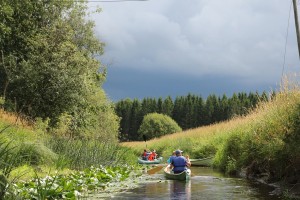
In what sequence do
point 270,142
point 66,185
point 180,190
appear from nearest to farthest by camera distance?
point 66,185 → point 270,142 → point 180,190

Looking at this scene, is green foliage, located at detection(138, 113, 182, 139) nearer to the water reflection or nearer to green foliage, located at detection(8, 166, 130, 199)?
the water reflection

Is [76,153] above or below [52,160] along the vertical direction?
above

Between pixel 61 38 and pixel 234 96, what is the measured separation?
284 feet

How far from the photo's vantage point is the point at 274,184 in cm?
1234

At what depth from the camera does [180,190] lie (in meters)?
12.4

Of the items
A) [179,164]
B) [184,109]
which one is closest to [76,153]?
[179,164]

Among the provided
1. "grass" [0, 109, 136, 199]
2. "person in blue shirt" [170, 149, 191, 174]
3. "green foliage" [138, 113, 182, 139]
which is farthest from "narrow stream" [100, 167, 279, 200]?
"green foliage" [138, 113, 182, 139]

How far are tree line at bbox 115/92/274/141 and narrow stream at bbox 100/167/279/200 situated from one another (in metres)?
81.0

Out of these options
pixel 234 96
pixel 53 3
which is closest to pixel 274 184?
pixel 53 3

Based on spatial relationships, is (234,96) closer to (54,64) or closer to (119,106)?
(119,106)

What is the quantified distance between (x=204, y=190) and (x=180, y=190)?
29.8 inches

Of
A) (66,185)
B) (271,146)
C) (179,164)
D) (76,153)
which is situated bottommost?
(66,185)

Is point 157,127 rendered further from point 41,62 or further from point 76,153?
point 76,153

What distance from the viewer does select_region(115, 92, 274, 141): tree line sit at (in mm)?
Answer: 98938
